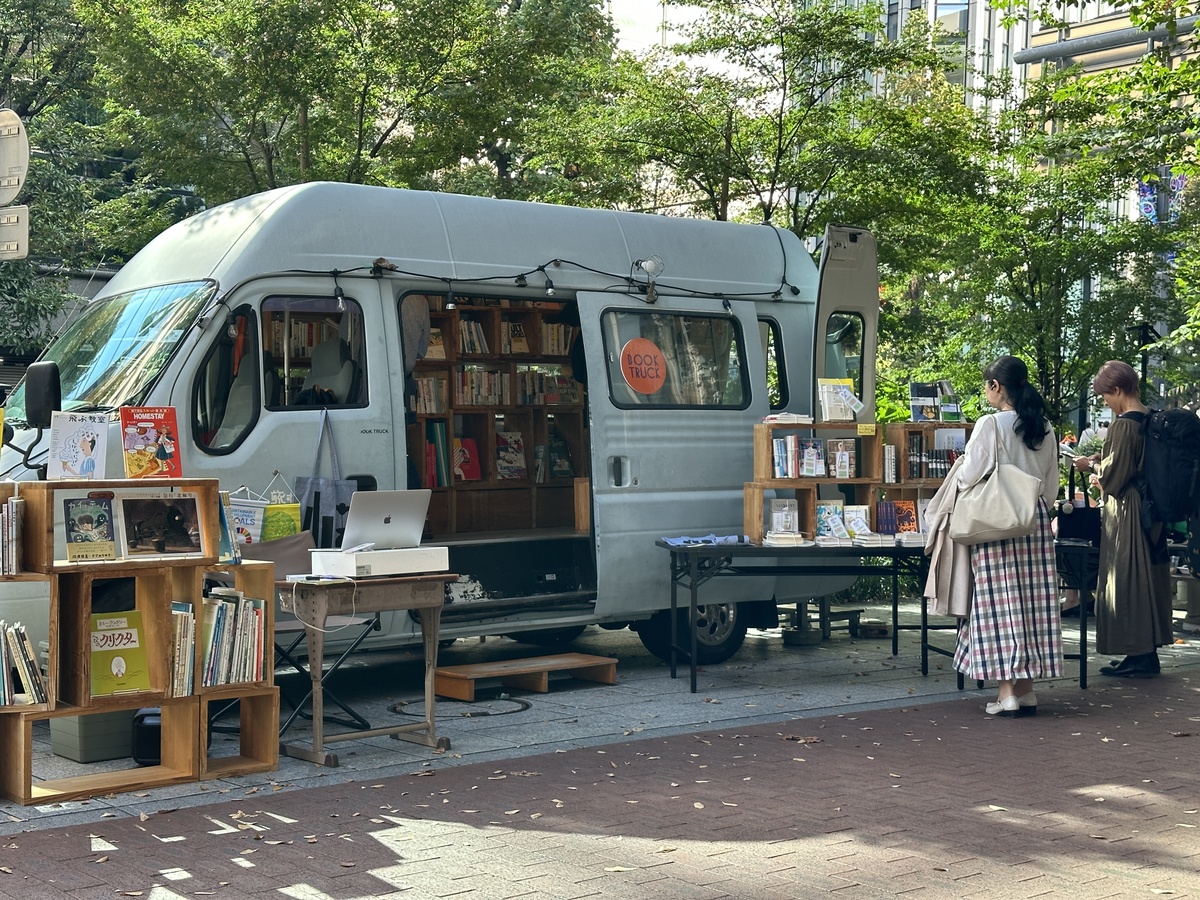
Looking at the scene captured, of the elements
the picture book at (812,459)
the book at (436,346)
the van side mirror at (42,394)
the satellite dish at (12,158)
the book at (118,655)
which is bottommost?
the book at (118,655)

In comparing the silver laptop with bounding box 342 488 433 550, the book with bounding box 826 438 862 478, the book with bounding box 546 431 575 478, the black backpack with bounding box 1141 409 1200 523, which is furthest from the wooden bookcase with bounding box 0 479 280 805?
the black backpack with bounding box 1141 409 1200 523

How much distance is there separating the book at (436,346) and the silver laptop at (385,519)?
11.5 ft

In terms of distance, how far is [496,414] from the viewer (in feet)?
37.2

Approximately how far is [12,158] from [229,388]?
1.74 metres

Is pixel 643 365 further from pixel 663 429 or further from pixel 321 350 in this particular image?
pixel 321 350

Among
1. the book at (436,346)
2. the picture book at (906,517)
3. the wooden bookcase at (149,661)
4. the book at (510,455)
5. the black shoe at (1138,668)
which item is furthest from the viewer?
the book at (510,455)

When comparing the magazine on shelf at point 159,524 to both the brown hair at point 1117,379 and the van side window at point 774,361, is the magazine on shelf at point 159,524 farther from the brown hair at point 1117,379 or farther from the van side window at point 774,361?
the brown hair at point 1117,379

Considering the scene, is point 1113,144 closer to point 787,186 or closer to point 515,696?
point 787,186

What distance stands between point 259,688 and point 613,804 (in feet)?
5.78

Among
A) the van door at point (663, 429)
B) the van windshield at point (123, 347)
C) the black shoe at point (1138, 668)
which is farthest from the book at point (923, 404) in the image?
the van windshield at point (123, 347)

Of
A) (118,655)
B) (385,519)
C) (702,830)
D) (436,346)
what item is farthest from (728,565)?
(118,655)

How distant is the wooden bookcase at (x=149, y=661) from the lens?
6152 millimetres

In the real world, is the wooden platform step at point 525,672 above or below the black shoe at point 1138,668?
above

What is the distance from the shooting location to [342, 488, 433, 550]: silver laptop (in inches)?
273
